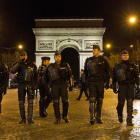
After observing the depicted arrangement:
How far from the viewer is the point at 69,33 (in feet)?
143

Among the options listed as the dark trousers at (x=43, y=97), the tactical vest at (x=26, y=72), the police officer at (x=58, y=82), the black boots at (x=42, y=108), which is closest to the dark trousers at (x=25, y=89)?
the tactical vest at (x=26, y=72)

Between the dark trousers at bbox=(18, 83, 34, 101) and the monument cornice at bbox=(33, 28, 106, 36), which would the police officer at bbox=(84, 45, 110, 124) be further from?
the monument cornice at bbox=(33, 28, 106, 36)

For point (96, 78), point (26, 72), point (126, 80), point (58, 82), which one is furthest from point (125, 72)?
point (26, 72)

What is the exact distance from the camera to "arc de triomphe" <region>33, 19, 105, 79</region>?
4306 cm

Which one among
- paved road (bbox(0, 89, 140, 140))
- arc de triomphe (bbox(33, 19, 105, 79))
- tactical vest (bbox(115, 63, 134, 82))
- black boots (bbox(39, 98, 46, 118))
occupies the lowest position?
paved road (bbox(0, 89, 140, 140))

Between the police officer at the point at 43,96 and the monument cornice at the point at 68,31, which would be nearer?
the police officer at the point at 43,96

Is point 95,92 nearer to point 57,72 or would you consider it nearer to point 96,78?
point 96,78

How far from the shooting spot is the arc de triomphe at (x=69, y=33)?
4306 cm

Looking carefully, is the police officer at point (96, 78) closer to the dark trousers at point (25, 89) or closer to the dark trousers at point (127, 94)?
the dark trousers at point (127, 94)

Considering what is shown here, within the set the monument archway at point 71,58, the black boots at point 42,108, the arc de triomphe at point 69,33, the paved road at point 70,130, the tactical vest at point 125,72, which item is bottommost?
the paved road at point 70,130

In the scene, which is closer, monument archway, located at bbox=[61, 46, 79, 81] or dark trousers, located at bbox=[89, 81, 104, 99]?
dark trousers, located at bbox=[89, 81, 104, 99]

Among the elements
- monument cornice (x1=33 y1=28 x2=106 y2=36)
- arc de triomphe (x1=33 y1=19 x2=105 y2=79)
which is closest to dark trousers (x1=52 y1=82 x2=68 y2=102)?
arc de triomphe (x1=33 y1=19 x2=105 y2=79)

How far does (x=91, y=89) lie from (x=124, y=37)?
5212cm

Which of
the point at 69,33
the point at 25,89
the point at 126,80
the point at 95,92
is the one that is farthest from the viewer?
the point at 69,33
